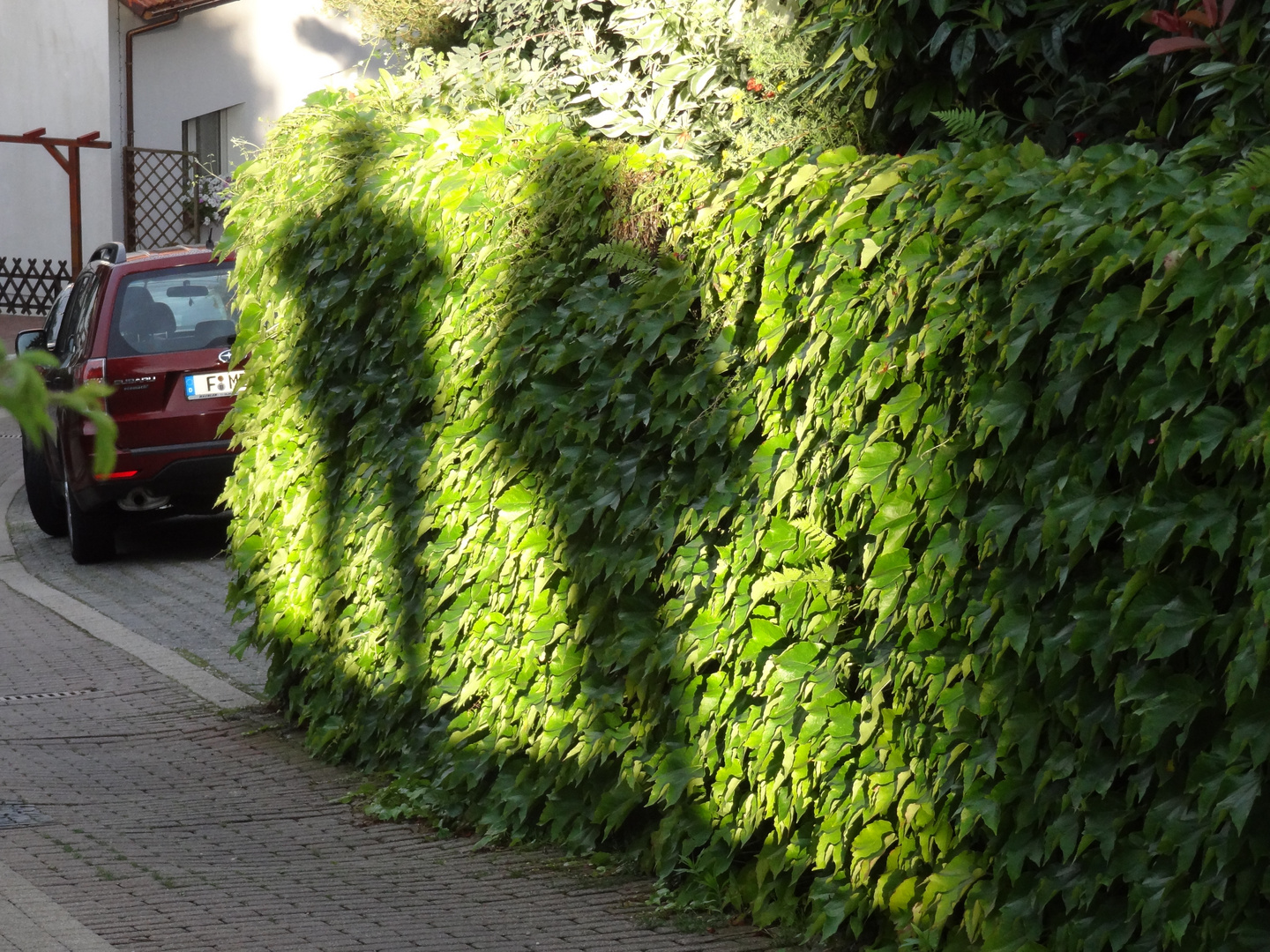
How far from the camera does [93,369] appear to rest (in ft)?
38.9

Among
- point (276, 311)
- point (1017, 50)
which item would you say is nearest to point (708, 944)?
point (1017, 50)

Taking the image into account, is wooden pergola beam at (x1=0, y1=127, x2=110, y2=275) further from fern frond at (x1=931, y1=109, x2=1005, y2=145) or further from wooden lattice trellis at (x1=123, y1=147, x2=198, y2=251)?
fern frond at (x1=931, y1=109, x2=1005, y2=145)

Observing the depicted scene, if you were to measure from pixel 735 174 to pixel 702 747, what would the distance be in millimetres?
1869

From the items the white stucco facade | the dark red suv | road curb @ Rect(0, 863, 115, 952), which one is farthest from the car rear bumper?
the white stucco facade

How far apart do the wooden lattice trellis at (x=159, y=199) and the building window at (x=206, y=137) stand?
26cm

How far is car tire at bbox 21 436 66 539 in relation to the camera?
14.1 m

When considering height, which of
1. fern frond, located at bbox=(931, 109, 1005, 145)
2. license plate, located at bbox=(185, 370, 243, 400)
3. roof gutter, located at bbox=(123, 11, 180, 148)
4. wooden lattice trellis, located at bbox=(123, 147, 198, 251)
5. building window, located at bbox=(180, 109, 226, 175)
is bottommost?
license plate, located at bbox=(185, 370, 243, 400)

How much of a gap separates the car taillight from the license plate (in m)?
0.60

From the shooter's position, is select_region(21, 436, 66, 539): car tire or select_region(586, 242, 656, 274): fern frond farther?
select_region(21, 436, 66, 539): car tire

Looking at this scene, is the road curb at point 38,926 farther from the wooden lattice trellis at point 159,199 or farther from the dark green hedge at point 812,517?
the wooden lattice trellis at point 159,199

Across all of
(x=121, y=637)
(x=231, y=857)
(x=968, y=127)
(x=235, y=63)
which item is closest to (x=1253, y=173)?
(x=968, y=127)

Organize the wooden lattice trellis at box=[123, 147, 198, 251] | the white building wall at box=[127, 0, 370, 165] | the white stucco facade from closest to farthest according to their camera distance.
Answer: the white building wall at box=[127, 0, 370, 165] < the white stucco facade < the wooden lattice trellis at box=[123, 147, 198, 251]

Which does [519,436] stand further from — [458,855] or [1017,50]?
[1017,50]

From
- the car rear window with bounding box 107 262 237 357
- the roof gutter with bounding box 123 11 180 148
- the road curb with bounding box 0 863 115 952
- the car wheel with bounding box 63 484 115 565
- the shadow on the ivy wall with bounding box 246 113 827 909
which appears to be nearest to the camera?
the road curb with bounding box 0 863 115 952
